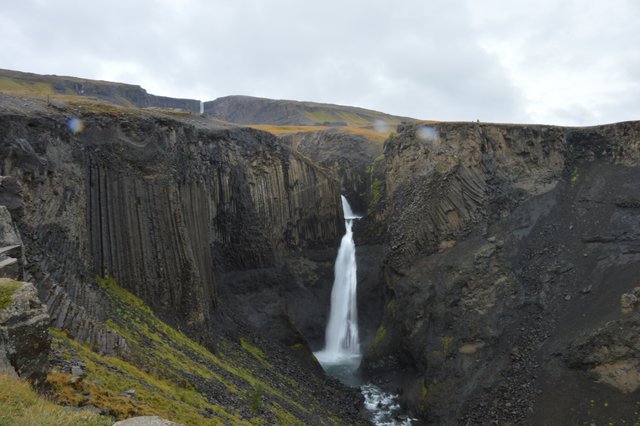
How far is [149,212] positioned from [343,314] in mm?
21153

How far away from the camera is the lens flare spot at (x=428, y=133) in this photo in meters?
35.6

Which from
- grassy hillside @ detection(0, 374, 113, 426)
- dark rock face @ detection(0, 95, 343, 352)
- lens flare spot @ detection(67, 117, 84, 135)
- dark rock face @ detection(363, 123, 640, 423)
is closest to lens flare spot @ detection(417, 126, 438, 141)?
dark rock face @ detection(363, 123, 640, 423)

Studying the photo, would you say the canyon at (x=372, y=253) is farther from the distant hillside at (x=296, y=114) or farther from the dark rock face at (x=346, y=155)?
the distant hillside at (x=296, y=114)

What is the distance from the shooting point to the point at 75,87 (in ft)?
314

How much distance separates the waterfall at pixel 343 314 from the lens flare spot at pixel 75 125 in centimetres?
2354

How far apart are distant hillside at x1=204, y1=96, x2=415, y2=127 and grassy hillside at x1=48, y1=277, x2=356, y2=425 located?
82.2 meters

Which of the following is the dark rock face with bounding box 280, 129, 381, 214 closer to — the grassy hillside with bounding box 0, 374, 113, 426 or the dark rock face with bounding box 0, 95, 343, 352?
the dark rock face with bounding box 0, 95, 343, 352

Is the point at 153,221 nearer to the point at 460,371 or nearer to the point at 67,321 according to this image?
the point at 67,321

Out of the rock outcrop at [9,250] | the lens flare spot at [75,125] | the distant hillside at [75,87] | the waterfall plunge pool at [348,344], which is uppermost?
the distant hillside at [75,87]

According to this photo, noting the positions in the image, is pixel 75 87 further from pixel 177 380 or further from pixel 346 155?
pixel 177 380

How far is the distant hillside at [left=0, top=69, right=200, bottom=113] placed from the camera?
88938 millimetres

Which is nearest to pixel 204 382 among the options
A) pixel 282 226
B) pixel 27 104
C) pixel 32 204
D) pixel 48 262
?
pixel 48 262

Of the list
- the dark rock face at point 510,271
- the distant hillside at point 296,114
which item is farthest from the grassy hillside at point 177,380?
the distant hillside at point 296,114

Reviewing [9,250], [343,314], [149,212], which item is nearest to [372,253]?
[343,314]
